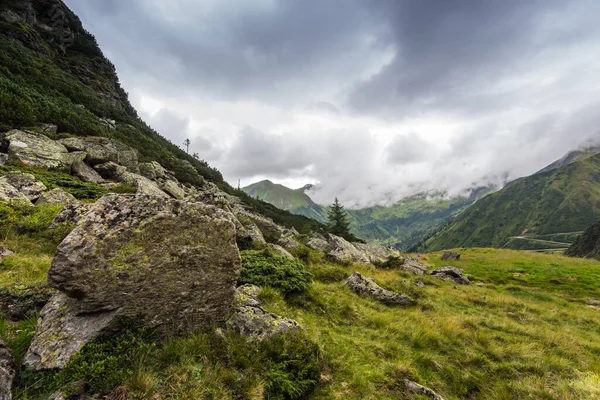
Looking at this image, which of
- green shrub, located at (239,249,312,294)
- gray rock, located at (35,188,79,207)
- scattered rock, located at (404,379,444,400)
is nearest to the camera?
scattered rock, located at (404,379,444,400)

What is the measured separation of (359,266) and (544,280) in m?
28.8

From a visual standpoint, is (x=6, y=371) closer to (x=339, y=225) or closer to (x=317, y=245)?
(x=317, y=245)

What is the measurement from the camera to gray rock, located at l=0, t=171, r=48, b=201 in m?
14.0

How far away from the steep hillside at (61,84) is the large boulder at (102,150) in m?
2.15

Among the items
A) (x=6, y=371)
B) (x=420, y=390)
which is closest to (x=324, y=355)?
(x=420, y=390)

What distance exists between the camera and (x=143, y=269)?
20.3 feet

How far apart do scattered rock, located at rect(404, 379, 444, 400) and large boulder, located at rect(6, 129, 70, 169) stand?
27.7 m

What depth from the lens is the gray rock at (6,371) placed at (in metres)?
4.10

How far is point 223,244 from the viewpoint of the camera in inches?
290

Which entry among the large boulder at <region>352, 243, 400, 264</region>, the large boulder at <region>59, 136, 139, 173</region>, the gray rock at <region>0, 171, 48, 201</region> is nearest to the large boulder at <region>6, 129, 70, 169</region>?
the large boulder at <region>59, 136, 139, 173</region>

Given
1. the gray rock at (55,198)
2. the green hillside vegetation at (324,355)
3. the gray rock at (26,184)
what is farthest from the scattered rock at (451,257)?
the gray rock at (26,184)

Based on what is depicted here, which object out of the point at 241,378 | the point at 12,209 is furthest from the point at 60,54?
→ the point at 241,378

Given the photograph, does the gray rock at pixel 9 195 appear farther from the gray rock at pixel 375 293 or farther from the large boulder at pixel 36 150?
the gray rock at pixel 375 293

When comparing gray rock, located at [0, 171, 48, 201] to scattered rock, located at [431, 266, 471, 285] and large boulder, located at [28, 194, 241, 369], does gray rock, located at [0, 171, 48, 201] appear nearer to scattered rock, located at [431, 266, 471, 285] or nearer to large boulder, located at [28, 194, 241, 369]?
large boulder, located at [28, 194, 241, 369]
